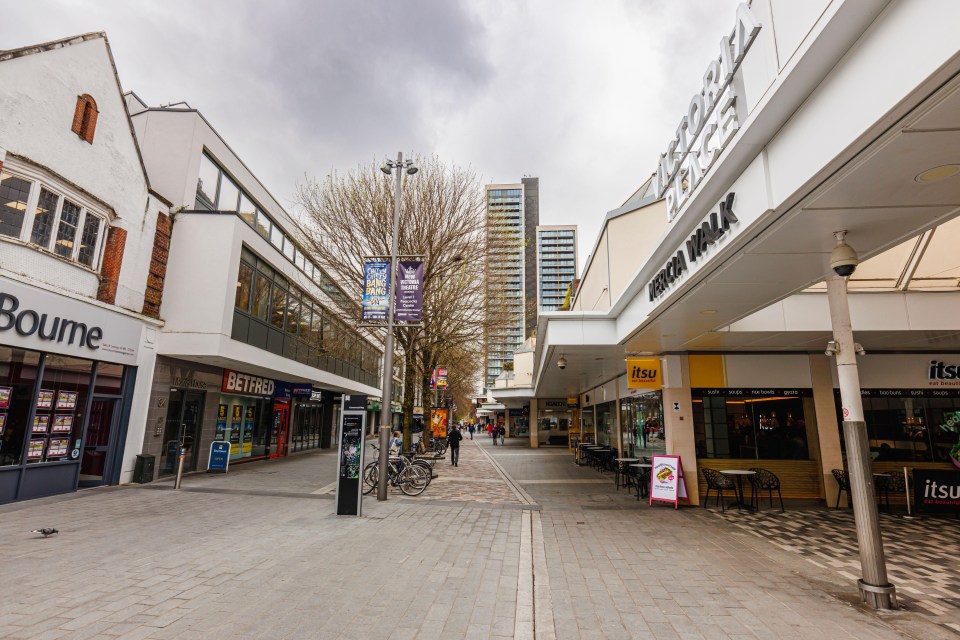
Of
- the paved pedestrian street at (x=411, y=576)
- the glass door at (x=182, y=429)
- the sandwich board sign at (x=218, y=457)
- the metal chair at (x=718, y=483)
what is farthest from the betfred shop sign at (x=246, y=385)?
the metal chair at (x=718, y=483)

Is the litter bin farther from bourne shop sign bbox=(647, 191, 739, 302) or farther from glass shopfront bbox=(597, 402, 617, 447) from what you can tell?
glass shopfront bbox=(597, 402, 617, 447)

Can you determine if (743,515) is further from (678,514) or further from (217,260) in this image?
(217,260)

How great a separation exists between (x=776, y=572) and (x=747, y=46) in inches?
225

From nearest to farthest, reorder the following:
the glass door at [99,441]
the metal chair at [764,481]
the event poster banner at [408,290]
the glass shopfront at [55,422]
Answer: the glass shopfront at [55,422], the metal chair at [764,481], the event poster banner at [408,290], the glass door at [99,441]

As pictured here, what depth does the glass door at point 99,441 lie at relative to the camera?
1095cm

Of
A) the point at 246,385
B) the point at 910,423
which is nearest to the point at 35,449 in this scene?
the point at 246,385

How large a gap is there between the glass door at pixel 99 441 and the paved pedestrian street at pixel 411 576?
1.95 metres

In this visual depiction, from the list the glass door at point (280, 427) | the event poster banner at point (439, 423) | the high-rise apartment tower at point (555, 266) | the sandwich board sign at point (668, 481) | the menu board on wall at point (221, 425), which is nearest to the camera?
the sandwich board sign at point (668, 481)

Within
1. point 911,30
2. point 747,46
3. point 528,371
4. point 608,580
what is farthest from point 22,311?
point 528,371

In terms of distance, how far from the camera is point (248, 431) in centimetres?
1778

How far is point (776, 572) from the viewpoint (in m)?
5.55

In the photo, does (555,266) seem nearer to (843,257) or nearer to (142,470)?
(142,470)

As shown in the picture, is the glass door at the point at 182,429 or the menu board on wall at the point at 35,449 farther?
the glass door at the point at 182,429

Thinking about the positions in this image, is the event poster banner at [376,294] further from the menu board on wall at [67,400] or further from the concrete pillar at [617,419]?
the concrete pillar at [617,419]
